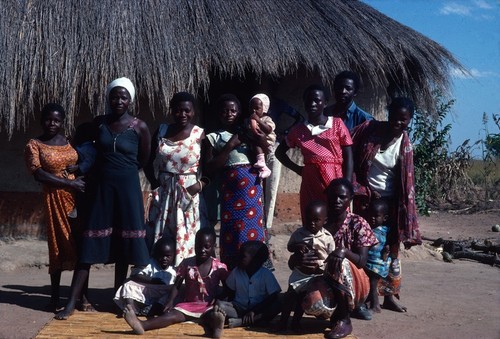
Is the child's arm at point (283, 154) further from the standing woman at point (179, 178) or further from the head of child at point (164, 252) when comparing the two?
the head of child at point (164, 252)

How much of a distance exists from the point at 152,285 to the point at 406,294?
6.84 ft

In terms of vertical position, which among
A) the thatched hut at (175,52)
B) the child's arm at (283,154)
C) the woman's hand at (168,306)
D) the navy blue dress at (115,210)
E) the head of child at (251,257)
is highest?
the thatched hut at (175,52)

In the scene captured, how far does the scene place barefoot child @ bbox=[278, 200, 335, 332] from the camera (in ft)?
13.5

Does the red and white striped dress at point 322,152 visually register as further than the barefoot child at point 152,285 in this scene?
Yes

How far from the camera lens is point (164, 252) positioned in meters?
4.47

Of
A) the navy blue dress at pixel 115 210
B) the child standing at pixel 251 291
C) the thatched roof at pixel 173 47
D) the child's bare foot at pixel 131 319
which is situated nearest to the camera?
the child's bare foot at pixel 131 319

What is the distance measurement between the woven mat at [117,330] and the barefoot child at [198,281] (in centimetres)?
8

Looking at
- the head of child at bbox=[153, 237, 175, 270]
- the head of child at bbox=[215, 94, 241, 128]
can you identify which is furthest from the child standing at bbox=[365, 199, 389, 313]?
the head of child at bbox=[153, 237, 175, 270]

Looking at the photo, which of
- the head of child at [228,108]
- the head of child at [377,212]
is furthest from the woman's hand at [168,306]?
the head of child at [377,212]

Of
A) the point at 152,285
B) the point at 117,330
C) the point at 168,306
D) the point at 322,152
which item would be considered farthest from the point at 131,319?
the point at 322,152

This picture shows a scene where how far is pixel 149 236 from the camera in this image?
4.68m

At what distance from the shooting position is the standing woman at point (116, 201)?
4.45m

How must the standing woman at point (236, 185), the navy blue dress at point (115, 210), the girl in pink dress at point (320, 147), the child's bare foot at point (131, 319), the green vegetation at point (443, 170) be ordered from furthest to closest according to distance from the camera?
1. the green vegetation at point (443, 170)
2. the standing woman at point (236, 185)
3. the girl in pink dress at point (320, 147)
4. the navy blue dress at point (115, 210)
5. the child's bare foot at point (131, 319)

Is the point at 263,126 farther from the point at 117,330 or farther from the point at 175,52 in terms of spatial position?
the point at 175,52
